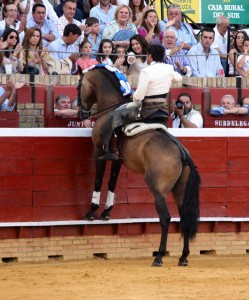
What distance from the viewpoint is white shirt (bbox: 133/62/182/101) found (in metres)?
11.9

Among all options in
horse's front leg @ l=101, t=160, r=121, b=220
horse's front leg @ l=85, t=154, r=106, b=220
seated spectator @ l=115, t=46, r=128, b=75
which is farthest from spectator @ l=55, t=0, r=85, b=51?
horse's front leg @ l=85, t=154, r=106, b=220

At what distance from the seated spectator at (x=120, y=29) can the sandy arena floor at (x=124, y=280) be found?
139 inches

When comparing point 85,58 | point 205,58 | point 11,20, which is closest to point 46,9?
point 11,20

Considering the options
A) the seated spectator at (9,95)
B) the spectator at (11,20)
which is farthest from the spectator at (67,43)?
the seated spectator at (9,95)

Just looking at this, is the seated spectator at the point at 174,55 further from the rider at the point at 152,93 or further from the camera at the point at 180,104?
the rider at the point at 152,93

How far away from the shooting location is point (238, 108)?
14.2 m

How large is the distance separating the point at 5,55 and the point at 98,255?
2561mm

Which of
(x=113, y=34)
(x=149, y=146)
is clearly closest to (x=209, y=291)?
(x=149, y=146)

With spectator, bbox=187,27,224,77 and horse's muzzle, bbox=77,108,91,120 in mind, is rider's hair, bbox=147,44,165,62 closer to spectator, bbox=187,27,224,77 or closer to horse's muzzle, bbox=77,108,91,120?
horse's muzzle, bbox=77,108,91,120

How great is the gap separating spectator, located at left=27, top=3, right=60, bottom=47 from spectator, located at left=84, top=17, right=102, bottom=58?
39cm

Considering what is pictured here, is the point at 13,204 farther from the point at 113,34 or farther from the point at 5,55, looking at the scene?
the point at 113,34

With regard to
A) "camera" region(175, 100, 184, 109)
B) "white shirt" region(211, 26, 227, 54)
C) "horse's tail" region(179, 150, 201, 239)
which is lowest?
"horse's tail" region(179, 150, 201, 239)

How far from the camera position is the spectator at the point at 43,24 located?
14.6 meters

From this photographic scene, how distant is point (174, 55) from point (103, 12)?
56.9 inches
